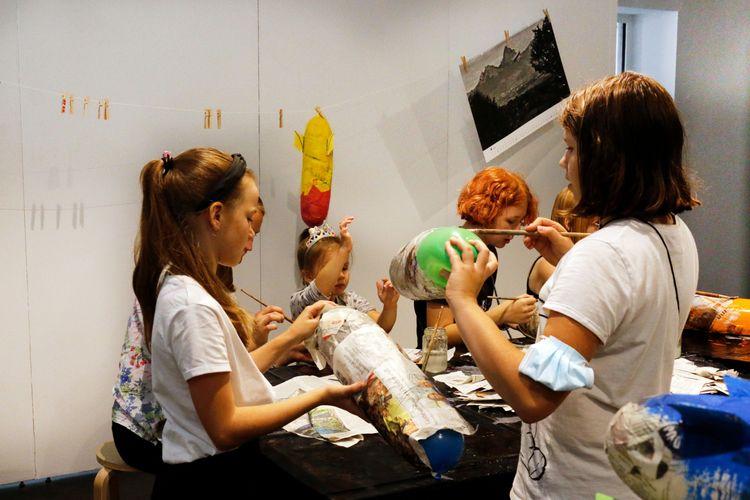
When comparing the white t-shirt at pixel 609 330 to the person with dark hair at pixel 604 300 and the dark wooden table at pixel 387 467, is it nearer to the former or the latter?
the person with dark hair at pixel 604 300

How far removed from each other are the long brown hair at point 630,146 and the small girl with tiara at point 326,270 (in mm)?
1633

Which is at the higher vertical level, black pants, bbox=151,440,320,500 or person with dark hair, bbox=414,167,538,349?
person with dark hair, bbox=414,167,538,349

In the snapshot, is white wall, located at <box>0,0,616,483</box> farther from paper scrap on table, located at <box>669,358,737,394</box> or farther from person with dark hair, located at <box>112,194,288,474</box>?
paper scrap on table, located at <box>669,358,737,394</box>

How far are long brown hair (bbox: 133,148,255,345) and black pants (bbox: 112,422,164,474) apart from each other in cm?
37

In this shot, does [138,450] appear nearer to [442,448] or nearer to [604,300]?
[442,448]

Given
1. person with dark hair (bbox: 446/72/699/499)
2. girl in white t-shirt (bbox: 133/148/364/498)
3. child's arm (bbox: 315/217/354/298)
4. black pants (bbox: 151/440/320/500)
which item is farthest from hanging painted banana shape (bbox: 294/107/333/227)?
person with dark hair (bbox: 446/72/699/499)

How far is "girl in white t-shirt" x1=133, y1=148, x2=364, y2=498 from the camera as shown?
143 cm

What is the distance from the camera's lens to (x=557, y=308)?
1109 mm

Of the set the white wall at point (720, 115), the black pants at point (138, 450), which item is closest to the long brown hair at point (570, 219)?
the black pants at point (138, 450)

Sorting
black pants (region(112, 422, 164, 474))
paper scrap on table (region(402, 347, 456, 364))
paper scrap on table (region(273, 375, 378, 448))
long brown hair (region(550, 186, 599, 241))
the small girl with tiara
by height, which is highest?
long brown hair (region(550, 186, 599, 241))

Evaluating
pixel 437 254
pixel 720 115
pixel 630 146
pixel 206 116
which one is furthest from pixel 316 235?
pixel 720 115

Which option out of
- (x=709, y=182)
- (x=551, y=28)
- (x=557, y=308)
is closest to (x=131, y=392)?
(x=557, y=308)

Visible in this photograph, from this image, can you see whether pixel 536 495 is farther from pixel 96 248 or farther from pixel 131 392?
pixel 96 248

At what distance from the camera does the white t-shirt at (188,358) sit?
141cm
